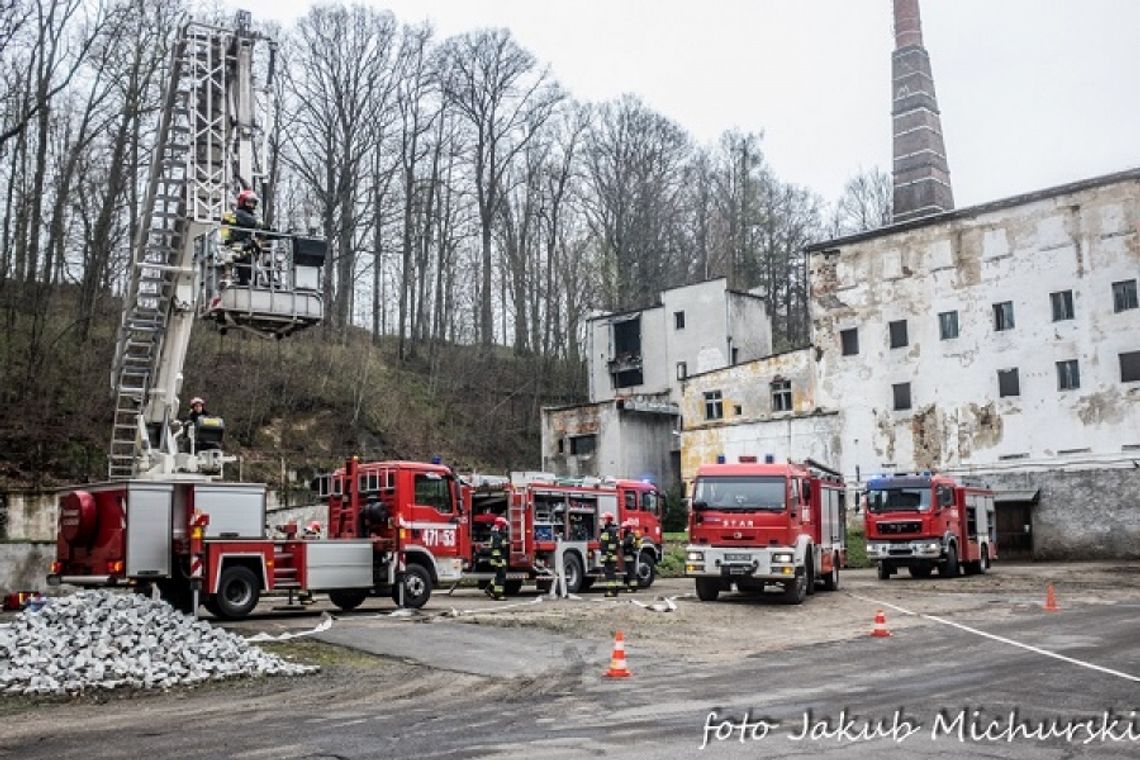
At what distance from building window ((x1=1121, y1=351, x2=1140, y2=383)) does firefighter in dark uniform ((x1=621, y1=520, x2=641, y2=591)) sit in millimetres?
23239

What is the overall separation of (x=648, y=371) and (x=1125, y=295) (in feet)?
77.1

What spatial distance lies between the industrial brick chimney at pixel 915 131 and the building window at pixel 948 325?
781cm

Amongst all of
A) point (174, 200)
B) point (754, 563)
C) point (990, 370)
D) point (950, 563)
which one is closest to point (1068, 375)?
point (990, 370)

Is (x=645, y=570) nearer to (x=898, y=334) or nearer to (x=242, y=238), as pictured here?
(x=242, y=238)

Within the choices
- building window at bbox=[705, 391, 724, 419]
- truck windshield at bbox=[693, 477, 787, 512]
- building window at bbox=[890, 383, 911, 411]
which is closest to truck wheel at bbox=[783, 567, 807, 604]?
truck windshield at bbox=[693, 477, 787, 512]

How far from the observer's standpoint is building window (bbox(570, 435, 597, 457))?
2056 inches

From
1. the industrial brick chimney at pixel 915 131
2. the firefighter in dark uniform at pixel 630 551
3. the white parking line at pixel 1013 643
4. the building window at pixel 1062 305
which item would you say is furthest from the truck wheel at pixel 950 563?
the industrial brick chimney at pixel 915 131

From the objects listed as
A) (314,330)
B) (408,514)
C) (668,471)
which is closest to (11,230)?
(314,330)

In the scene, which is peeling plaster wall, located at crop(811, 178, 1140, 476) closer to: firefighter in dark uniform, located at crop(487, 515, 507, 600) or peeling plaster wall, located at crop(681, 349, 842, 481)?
peeling plaster wall, located at crop(681, 349, 842, 481)

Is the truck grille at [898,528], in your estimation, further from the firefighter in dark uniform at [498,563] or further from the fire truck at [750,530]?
the firefighter in dark uniform at [498,563]

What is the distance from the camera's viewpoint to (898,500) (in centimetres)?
3097

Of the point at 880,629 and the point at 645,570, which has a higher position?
the point at 645,570

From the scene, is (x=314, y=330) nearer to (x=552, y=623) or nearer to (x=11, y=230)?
(x=11, y=230)

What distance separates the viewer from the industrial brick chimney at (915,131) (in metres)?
52.1
